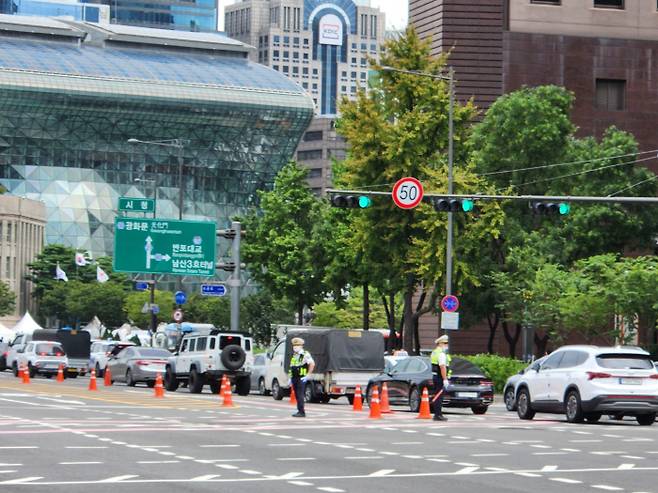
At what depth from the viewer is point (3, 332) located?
115250 mm

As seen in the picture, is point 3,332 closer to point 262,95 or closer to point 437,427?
point 262,95

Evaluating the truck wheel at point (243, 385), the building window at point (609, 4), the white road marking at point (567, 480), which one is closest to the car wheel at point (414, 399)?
the truck wheel at point (243, 385)

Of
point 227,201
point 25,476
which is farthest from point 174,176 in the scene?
point 25,476

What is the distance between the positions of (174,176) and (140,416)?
147742 millimetres

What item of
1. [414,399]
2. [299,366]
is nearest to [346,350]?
[414,399]

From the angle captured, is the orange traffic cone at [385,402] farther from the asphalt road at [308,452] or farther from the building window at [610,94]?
the building window at [610,94]

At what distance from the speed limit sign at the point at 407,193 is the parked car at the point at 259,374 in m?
11.0

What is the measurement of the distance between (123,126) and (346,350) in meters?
133

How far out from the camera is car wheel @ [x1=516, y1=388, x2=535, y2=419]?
36656mm

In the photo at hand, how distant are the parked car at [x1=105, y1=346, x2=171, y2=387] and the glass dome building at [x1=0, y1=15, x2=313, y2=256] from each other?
10518 cm

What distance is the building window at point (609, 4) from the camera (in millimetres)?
81000

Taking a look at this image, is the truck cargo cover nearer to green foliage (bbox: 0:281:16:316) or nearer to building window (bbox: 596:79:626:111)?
building window (bbox: 596:79:626:111)

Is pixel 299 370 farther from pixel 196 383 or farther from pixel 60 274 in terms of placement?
pixel 60 274

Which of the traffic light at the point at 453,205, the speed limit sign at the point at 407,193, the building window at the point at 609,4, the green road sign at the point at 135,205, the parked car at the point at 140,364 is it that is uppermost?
the building window at the point at 609,4
